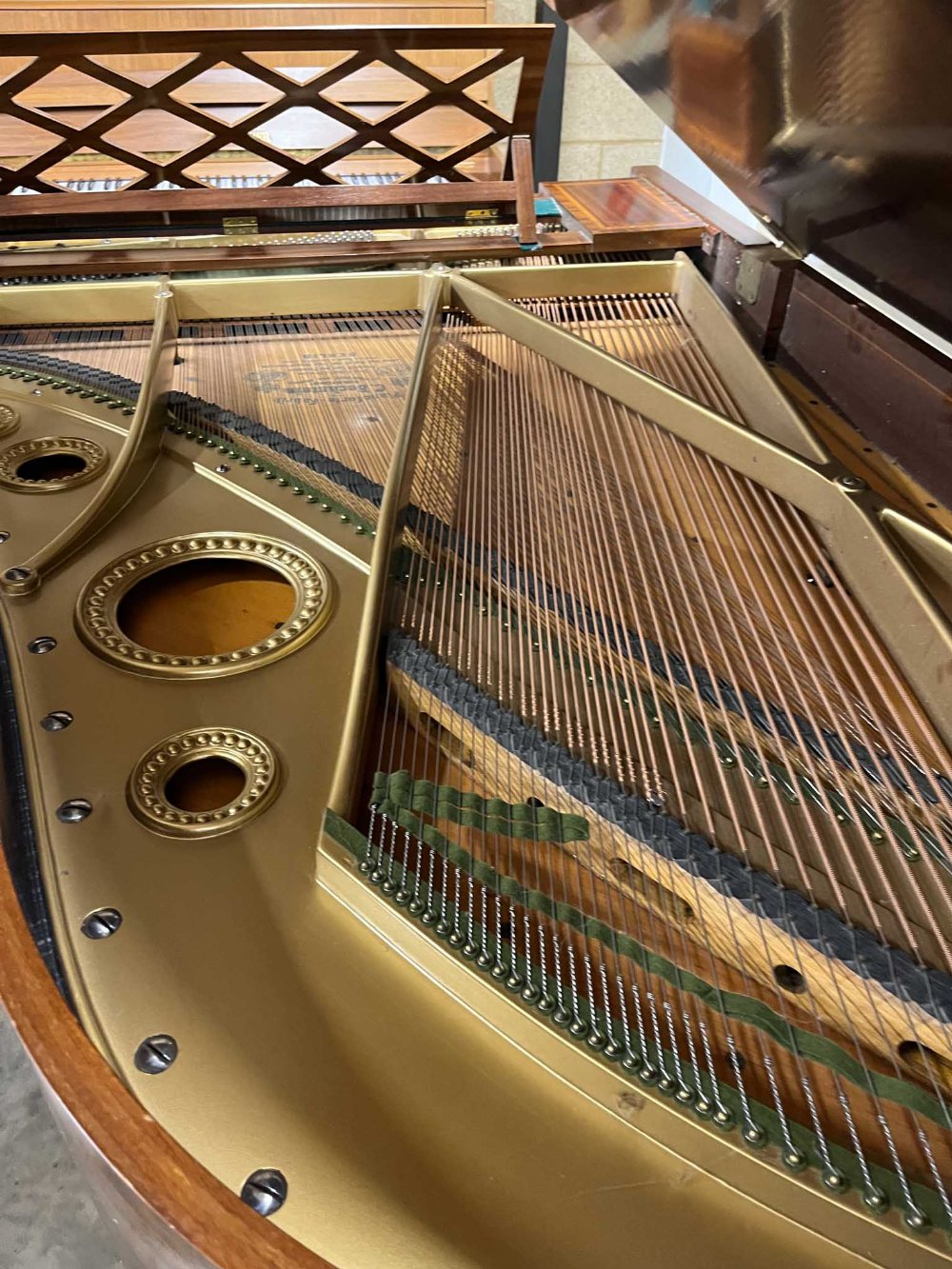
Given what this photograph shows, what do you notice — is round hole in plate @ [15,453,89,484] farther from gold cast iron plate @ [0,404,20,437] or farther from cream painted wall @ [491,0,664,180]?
cream painted wall @ [491,0,664,180]

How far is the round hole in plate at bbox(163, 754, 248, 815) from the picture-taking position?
1.40 m

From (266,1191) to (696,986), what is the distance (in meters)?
0.51

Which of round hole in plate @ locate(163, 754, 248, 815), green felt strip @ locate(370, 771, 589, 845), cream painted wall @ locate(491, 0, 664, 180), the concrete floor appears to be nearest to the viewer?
green felt strip @ locate(370, 771, 589, 845)

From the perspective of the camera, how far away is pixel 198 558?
75.0 inches

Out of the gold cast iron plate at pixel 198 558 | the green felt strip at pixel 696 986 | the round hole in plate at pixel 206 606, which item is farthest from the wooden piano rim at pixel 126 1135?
the round hole in plate at pixel 206 606

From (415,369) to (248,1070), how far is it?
64.7 inches

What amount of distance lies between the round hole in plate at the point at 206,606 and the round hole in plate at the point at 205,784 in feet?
1.06

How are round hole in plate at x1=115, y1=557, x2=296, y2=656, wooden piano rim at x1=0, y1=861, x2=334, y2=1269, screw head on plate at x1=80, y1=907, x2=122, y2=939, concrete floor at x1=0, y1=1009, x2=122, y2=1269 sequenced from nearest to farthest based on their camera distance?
wooden piano rim at x1=0, y1=861, x2=334, y2=1269
screw head on plate at x1=80, y1=907, x2=122, y2=939
round hole in plate at x1=115, y1=557, x2=296, y2=656
concrete floor at x1=0, y1=1009, x2=122, y2=1269

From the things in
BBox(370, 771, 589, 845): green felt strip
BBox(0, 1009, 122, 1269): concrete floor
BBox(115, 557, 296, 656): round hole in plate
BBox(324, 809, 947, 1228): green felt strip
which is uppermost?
BBox(324, 809, 947, 1228): green felt strip

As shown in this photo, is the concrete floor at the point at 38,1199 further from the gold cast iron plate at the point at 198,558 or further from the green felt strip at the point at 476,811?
the green felt strip at the point at 476,811

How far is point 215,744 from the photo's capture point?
143cm

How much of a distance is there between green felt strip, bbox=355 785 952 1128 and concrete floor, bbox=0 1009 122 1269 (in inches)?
55.8

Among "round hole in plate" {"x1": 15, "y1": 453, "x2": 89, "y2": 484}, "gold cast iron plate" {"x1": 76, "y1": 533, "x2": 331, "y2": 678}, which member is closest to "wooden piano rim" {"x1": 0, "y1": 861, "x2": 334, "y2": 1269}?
"gold cast iron plate" {"x1": 76, "y1": 533, "x2": 331, "y2": 678}

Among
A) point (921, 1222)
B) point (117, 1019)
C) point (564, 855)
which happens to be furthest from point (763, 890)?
point (117, 1019)
